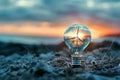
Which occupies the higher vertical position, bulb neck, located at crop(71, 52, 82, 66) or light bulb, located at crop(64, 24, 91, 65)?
light bulb, located at crop(64, 24, 91, 65)

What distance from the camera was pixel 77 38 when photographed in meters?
12.9

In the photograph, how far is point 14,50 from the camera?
20.1m

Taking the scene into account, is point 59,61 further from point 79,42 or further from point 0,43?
point 0,43

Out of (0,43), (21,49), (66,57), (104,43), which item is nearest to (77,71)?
(66,57)

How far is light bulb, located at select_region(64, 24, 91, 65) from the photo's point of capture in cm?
1284

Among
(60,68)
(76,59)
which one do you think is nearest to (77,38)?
(76,59)

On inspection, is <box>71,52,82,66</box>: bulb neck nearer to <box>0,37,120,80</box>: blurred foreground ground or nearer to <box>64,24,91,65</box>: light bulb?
<box>64,24,91,65</box>: light bulb

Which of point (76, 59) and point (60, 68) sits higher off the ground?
point (76, 59)

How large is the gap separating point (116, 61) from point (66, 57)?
5.63ft

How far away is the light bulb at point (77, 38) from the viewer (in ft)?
42.1

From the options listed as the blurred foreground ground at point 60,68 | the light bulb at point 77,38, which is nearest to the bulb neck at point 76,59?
the light bulb at point 77,38

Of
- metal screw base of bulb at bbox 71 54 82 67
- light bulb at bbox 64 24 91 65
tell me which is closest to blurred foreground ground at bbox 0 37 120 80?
metal screw base of bulb at bbox 71 54 82 67

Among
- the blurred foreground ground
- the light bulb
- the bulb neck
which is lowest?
the blurred foreground ground

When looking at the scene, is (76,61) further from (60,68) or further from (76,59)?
(60,68)
